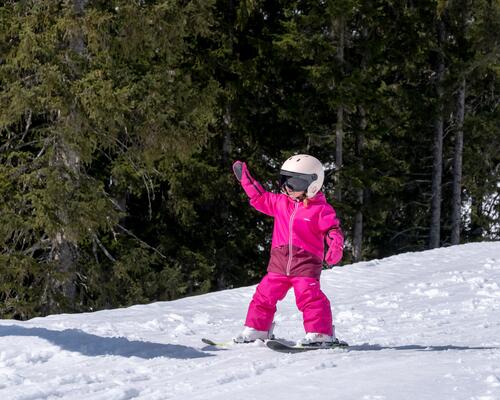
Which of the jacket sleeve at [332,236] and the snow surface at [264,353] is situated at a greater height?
the jacket sleeve at [332,236]

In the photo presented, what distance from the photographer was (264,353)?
17.8 ft

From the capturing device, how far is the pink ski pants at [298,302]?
18.4ft

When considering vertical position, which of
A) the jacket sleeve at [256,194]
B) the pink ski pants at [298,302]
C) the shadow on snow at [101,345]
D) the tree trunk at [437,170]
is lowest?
the shadow on snow at [101,345]

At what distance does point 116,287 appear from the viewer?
12477mm

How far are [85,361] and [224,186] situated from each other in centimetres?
1005

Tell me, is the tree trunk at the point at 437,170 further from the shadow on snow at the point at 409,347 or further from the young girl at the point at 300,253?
the young girl at the point at 300,253

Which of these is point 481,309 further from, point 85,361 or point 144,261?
point 144,261

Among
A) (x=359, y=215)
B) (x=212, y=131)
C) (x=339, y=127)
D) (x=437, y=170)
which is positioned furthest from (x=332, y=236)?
(x=437, y=170)

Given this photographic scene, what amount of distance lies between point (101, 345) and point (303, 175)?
78.1 inches

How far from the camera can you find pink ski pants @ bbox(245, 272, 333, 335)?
18.4ft

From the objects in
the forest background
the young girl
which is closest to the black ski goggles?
the young girl

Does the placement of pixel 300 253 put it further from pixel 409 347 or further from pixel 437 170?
pixel 437 170

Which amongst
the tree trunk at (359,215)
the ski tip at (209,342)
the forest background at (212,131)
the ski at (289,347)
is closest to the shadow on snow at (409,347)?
the ski at (289,347)

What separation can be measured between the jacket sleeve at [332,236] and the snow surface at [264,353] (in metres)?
0.67
